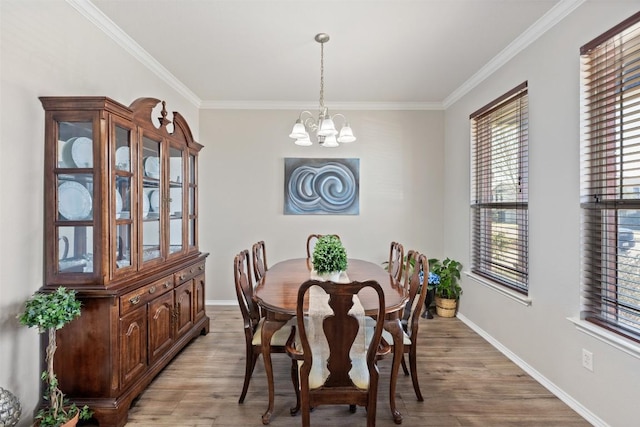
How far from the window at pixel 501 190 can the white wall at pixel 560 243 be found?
0.48ft

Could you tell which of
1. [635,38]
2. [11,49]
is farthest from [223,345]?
[635,38]

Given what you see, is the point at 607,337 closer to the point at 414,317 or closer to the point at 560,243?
the point at 560,243

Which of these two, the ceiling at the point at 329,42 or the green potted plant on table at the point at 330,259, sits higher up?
the ceiling at the point at 329,42

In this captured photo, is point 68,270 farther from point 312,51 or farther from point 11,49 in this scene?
point 312,51

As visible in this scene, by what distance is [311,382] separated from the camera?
1.62m

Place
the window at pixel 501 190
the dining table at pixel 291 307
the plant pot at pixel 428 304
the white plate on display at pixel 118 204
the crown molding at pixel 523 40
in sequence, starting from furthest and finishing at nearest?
1. the plant pot at pixel 428 304
2. the window at pixel 501 190
3. the crown molding at pixel 523 40
4. the white plate on display at pixel 118 204
5. the dining table at pixel 291 307

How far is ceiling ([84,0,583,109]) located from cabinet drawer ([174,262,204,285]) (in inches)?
78.8

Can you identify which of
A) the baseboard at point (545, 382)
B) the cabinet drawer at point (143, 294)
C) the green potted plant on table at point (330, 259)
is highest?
the green potted plant on table at point (330, 259)

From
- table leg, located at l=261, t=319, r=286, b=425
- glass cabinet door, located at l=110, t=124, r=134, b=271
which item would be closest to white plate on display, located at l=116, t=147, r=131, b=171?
glass cabinet door, located at l=110, t=124, r=134, b=271

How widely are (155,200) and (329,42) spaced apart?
1961mm

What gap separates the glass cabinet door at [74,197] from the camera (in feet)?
6.09

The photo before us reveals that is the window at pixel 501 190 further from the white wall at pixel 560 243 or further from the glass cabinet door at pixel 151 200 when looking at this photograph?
the glass cabinet door at pixel 151 200

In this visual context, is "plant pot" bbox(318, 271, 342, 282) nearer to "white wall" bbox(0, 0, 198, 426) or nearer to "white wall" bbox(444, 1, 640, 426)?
"white wall" bbox(444, 1, 640, 426)

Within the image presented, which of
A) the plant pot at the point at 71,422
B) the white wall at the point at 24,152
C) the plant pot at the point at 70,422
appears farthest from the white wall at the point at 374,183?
the plant pot at the point at 71,422
